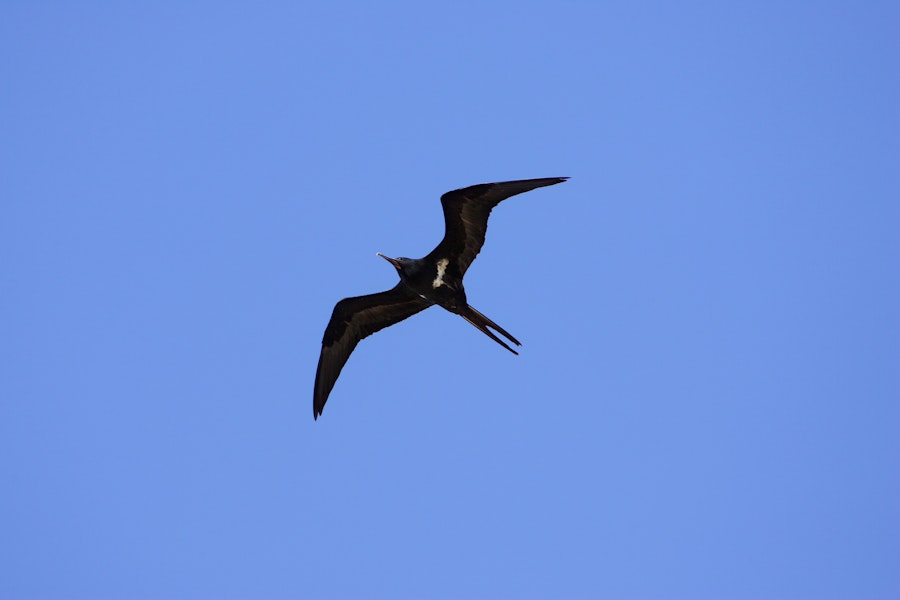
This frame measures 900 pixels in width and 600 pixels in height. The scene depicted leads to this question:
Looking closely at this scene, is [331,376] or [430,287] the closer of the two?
[430,287]

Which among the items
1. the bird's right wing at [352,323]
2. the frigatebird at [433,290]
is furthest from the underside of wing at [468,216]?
the bird's right wing at [352,323]

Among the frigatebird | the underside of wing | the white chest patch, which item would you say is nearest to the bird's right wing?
the frigatebird

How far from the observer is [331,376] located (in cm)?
1209

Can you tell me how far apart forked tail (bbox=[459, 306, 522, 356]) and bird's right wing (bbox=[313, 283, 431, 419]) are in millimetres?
1040

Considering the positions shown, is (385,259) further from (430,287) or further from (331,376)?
(331,376)

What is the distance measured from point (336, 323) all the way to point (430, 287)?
1.77 m

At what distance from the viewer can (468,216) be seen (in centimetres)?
1038

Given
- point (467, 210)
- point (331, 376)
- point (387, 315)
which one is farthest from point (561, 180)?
point (331, 376)

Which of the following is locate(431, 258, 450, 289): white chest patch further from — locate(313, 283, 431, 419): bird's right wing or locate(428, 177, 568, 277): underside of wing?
locate(313, 283, 431, 419): bird's right wing

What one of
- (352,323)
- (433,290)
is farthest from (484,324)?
(352,323)

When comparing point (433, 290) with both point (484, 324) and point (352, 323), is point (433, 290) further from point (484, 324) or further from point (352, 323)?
point (352, 323)

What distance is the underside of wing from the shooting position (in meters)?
9.95

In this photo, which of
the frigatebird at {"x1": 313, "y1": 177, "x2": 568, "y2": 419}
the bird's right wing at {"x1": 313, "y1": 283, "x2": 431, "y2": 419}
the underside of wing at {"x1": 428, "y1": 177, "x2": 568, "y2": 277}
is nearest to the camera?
the underside of wing at {"x1": 428, "y1": 177, "x2": 568, "y2": 277}

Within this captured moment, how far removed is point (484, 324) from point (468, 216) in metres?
1.20
